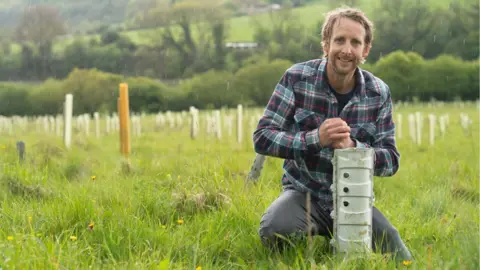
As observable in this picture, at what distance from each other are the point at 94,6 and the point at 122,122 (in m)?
27.2

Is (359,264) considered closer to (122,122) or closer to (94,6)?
(122,122)

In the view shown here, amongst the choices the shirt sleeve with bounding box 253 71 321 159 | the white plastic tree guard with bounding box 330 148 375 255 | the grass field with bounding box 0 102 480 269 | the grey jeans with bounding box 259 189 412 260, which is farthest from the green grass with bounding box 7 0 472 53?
the white plastic tree guard with bounding box 330 148 375 255

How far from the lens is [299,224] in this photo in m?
3.39

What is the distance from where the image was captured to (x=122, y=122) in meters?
8.38

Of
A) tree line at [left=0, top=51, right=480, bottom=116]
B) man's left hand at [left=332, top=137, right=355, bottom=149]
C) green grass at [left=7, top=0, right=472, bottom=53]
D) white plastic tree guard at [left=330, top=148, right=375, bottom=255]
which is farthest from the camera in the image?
green grass at [left=7, top=0, right=472, bottom=53]

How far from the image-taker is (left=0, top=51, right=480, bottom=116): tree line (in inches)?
1319

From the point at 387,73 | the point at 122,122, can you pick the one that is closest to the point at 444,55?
the point at 387,73

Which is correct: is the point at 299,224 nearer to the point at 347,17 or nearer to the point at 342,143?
the point at 342,143

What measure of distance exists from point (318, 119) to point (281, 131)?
218 millimetres

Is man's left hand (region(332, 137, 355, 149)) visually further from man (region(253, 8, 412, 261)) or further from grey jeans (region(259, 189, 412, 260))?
grey jeans (region(259, 189, 412, 260))

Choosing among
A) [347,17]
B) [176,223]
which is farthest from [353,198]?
[176,223]

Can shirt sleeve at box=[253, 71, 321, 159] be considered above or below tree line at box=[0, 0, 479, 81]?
below

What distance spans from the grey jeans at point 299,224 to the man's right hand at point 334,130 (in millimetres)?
499

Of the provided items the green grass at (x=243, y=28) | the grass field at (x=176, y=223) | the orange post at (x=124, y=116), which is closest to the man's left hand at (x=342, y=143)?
the grass field at (x=176, y=223)
